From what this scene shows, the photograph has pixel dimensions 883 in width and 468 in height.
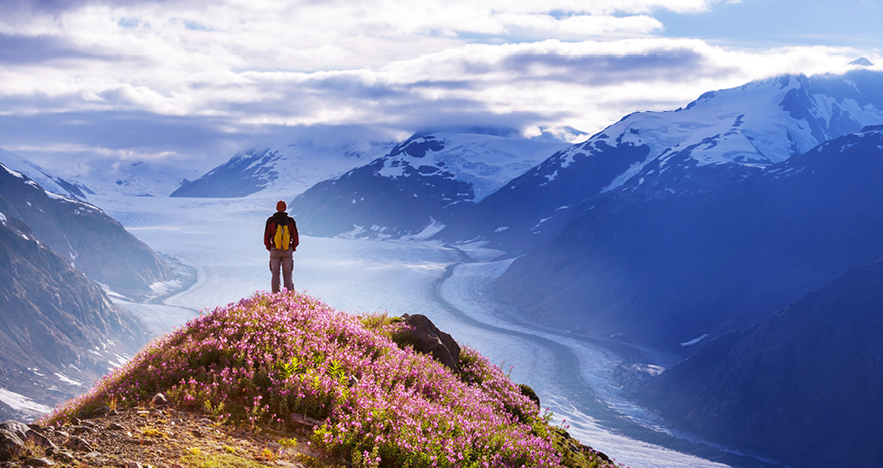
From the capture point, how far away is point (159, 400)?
8016 millimetres

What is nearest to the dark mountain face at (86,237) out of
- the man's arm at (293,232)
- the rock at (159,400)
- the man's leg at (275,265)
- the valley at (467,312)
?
the valley at (467,312)

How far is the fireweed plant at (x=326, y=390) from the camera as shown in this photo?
7.65 meters

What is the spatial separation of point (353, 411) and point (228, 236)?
179389 millimetres

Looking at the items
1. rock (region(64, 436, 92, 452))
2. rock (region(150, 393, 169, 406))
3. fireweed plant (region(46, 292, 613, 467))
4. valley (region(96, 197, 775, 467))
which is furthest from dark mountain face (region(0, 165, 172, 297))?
rock (region(64, 436, 92, 452))

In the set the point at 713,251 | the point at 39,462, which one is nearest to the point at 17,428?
the point at 39,462

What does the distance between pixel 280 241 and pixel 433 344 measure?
443 cm

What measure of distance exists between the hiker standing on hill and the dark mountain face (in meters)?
143

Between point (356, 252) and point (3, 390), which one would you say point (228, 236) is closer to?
point (356, 252)

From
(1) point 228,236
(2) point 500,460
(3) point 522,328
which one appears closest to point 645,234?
(3) point 522,328

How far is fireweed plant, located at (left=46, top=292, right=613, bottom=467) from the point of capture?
7652 millimetres

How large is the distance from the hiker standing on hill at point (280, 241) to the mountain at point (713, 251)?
129882 millimetres

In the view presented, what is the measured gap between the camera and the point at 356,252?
561 ft

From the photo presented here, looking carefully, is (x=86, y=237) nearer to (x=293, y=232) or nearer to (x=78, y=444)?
(x=293, y=232)

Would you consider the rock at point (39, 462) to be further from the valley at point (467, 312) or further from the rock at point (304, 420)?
the valley at point (467, 312)
